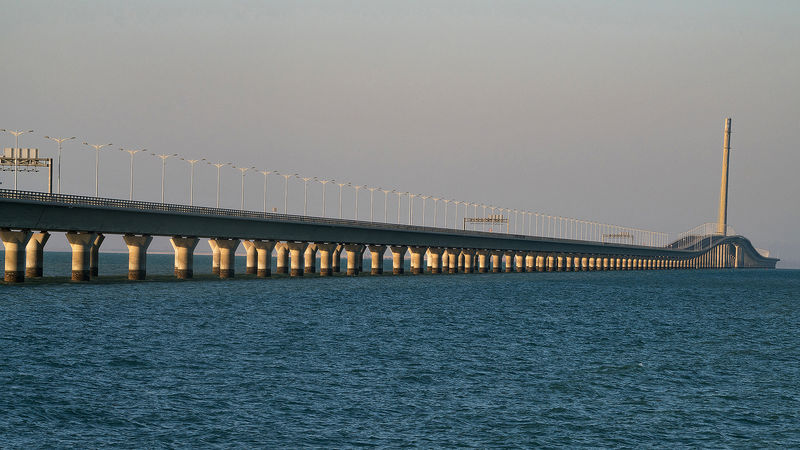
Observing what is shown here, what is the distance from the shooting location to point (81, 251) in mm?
104000

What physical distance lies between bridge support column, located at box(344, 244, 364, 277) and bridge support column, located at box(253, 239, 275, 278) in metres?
26.3

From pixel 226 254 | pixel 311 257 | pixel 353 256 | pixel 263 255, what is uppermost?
pixel 226 254

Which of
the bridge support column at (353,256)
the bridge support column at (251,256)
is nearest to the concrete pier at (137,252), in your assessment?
the bridge support column at (251,256)

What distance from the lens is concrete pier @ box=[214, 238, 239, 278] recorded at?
128625mm

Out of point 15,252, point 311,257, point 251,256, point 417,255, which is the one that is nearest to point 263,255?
point 251,256

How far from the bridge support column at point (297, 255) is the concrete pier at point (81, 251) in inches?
1831

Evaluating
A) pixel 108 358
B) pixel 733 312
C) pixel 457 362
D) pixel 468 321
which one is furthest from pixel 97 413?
pixel 733 312

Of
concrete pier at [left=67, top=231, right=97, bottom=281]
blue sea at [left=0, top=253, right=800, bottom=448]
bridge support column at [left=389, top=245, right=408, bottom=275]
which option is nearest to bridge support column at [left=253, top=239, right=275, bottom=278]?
concrete pier at [left=67, top=231, right=97, bottom=281]

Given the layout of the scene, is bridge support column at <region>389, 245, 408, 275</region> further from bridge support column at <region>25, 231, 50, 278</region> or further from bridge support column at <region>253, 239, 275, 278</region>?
bridge support column at <region>25, 231, 50, 278</region>

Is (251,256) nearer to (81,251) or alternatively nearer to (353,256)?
(353,256)

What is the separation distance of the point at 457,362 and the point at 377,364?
446cm

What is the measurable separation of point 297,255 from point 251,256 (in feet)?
34.7

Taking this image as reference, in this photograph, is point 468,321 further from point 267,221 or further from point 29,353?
point 267,221

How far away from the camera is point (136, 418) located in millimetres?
33656
